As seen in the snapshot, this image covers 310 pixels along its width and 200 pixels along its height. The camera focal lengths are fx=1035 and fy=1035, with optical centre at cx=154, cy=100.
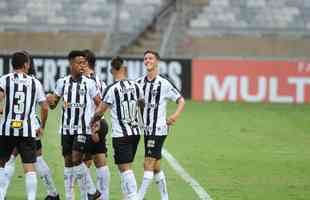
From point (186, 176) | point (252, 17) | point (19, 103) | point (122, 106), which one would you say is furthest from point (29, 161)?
point (252, 17)

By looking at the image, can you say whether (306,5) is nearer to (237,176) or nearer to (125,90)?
(237,176)

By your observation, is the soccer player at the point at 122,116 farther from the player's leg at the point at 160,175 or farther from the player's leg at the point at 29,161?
the player's leg at the point at 29,161

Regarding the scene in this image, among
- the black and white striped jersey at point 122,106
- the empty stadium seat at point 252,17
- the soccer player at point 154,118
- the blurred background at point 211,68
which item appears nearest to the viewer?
the black and white striped jersey at point 122,106

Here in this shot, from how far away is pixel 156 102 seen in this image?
1305 cm

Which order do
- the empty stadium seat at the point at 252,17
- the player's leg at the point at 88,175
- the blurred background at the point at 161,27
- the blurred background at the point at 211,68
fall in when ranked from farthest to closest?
the empty stadium seat at the point at 252,17 < the blurred background at the point at 161,27 < the blurred background at the point at 211,68 < the player's leg at the point at 88,175

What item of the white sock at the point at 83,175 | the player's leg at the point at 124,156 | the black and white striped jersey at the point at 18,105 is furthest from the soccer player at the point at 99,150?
the black and white striped jersey at the point at 18,105

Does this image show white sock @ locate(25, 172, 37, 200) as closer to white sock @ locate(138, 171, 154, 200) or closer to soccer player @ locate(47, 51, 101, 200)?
soccer player @ locate(47, 51, 101, 200)

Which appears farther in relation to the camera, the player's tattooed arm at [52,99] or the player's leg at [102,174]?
the player's leg at [102,174]

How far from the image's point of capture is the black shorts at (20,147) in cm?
1219

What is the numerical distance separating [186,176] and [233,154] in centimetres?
313

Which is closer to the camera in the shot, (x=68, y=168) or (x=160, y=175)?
(x=68, y=168)

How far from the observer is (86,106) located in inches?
495

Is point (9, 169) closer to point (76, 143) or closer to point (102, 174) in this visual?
point (76, 143)

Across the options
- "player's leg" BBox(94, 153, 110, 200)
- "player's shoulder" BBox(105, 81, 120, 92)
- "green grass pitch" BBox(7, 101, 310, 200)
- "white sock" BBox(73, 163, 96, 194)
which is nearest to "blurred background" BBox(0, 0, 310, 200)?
"green grass pitch" BBox(7, 101, 310, 200)
